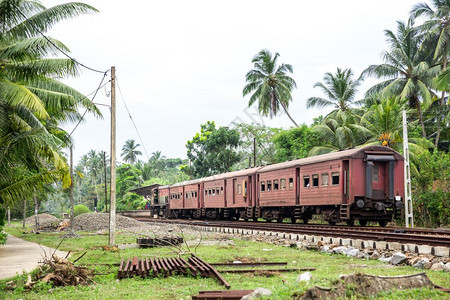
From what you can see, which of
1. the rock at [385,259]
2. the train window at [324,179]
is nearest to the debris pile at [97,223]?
the train window at [324,179]

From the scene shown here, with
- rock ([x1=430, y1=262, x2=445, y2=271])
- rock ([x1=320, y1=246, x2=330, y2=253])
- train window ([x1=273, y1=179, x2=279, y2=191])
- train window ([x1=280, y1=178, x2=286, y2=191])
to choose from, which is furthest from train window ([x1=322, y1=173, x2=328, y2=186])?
rock ([x1=430, y1=262, x2=445, y2=271])

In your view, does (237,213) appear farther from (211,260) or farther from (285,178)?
(211,260)

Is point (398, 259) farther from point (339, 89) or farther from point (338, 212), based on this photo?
point (339, 89)

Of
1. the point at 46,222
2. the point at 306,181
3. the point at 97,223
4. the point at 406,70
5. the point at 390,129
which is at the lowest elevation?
the point at 46,222

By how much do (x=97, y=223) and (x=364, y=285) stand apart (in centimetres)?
2638

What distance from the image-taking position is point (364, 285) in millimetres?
6430

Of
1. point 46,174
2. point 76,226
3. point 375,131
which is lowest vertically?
point 76,226

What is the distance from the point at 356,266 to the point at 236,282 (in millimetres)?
3221

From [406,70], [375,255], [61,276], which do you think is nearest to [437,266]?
[375,255]

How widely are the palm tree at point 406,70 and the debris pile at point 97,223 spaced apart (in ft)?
70.8

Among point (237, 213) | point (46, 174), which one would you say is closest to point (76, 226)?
point (237, 213)

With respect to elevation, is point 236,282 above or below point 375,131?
below

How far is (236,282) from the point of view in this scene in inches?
344

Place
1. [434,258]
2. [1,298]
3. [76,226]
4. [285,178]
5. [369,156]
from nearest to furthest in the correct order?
[1,298] < [434,258] < [369,156] < [285,178] < [76,226]
